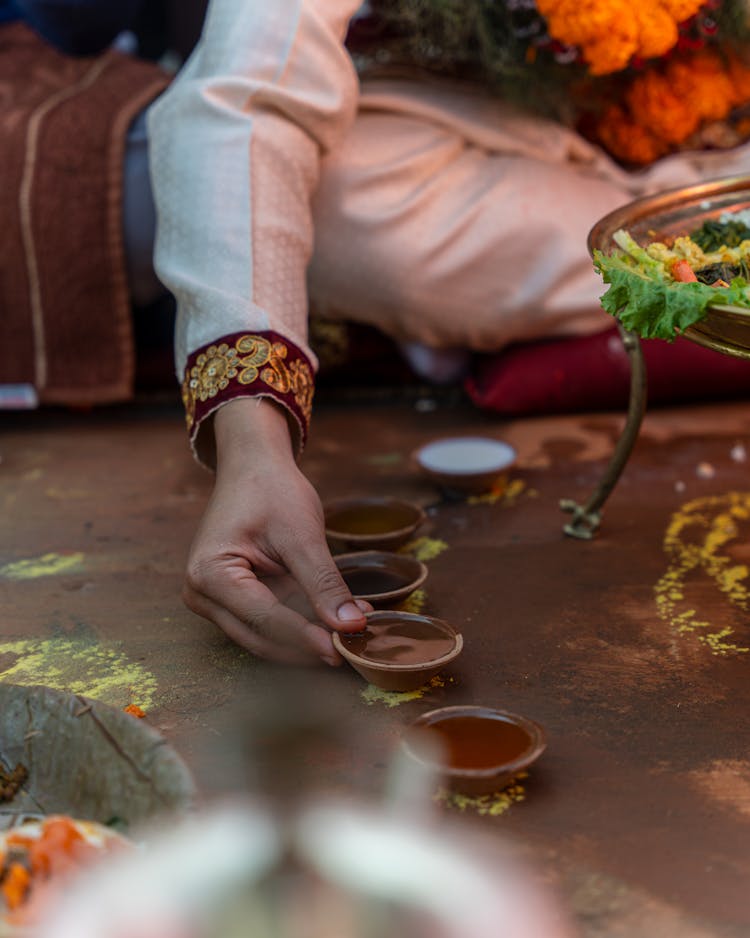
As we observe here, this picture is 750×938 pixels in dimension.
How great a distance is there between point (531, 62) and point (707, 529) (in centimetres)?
116

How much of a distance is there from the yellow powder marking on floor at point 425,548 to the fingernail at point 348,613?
0.52m

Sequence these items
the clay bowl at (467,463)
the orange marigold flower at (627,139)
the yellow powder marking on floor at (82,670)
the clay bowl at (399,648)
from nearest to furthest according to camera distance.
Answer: the clay bowl at (399,648), the yellow powder marking on floor at (82,670), the clay bowl at (467,463), the orange marigold flower at (627,139)

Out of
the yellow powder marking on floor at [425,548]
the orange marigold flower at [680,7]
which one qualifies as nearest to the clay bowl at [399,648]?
the yellow powder marking on floor at [425,548]

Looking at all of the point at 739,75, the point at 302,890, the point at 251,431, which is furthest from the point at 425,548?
the point at 739,75

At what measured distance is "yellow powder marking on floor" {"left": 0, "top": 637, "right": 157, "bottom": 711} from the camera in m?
1.80

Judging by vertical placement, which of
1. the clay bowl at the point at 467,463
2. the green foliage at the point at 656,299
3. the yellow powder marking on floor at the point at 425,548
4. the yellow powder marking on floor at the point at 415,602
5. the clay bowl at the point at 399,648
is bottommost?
the yellow powder marking on floor at the point at 425,548

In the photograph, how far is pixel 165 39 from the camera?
382cm

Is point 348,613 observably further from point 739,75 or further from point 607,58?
point 739,75

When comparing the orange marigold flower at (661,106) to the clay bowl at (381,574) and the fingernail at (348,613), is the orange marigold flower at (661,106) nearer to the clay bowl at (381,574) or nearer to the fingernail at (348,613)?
the clay bowl at (381,574)

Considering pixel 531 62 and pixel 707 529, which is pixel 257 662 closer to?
pixel 707 529

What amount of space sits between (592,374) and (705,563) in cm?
88

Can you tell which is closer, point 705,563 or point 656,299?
point 656,299

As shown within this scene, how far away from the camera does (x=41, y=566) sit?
228 centimetres

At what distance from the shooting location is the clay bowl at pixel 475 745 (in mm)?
1456
